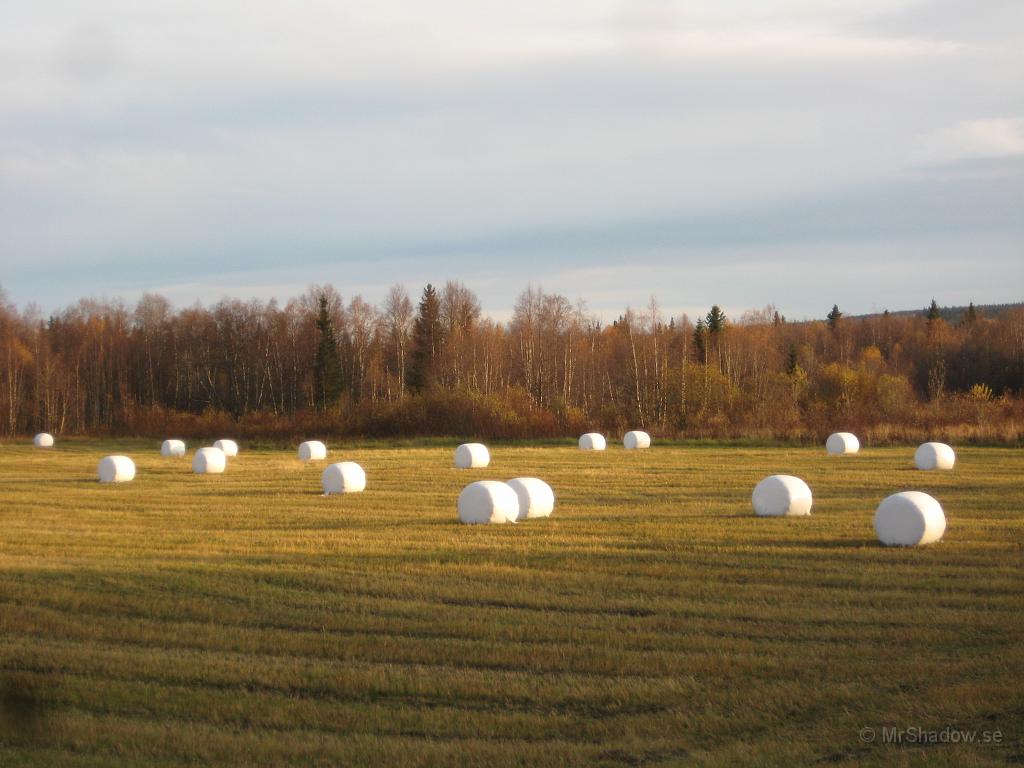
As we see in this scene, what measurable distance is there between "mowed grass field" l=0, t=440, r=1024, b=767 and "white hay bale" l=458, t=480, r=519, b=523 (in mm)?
441

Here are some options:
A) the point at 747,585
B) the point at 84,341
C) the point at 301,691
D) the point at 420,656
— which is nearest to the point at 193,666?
the point at 301,691

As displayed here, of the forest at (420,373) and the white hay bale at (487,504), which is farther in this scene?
the forest at (420,373)

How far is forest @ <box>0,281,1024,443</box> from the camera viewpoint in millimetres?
56719

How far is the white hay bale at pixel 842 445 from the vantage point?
36031 millimetres

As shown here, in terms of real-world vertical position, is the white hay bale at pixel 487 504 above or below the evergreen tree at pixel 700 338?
A: below

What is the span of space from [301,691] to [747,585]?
6215 mm

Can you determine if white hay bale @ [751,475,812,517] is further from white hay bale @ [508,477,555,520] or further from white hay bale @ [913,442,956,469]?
white hay bale @ [913,442,956,469]

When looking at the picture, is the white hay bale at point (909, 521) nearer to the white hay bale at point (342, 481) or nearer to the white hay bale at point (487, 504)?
the white hay bale at point (487, 504)

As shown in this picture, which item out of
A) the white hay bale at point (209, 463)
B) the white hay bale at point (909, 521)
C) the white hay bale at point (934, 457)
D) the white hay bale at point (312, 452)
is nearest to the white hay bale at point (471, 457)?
the white hay bale at point (209, 463)

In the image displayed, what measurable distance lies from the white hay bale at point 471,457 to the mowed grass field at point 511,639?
12.9 m

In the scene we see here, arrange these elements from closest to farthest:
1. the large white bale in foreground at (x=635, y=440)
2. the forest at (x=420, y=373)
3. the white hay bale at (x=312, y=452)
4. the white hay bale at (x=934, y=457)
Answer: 1. the white hay bale at (x=934, y=457)
2. the white hay bale at (x=312, y=452)
3. the large white bale in foreground at (x=635, y=440)
4. the forest at (x=420, y=373)

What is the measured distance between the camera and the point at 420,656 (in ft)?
32.8

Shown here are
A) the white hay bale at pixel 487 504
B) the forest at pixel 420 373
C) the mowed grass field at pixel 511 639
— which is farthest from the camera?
the forest at pixel 420 373

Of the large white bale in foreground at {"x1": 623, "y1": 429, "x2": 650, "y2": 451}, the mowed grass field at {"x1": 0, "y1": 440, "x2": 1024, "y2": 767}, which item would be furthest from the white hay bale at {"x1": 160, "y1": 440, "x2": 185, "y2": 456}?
the mowed grass field at {"x1": 0, "y1": 440, "x2": 1024, "y2": 767}
